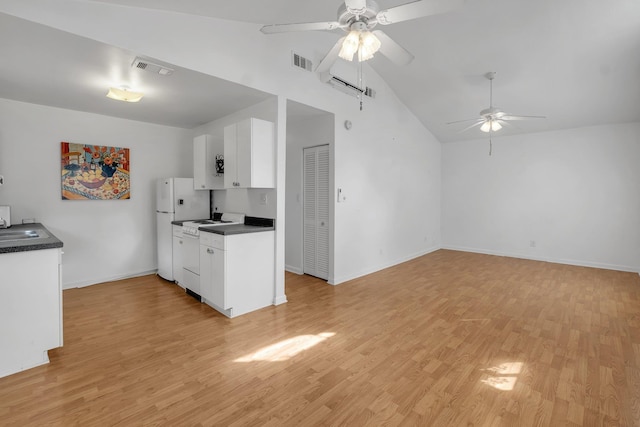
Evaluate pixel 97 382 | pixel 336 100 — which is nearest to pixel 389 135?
pixel 336 100

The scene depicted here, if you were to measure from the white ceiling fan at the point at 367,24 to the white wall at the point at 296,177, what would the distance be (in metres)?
2.22

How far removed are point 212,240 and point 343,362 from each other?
6.37ft

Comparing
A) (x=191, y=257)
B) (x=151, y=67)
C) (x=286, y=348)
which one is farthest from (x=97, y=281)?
(x=286, y=348)

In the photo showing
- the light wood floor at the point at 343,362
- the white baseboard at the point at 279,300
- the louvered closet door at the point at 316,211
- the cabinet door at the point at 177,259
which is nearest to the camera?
the light wood floor at the point at 343,362

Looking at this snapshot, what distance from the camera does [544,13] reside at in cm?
338

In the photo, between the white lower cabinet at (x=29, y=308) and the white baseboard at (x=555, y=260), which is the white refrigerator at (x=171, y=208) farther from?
the white baseboard at (x=555, y=260)

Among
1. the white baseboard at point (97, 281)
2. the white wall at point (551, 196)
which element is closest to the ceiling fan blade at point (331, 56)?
the white baseboard at point (97, 281)

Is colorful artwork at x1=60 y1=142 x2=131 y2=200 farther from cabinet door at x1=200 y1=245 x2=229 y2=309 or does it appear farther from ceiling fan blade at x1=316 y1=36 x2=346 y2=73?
ceiling fan blade at x1=316 y1=36 x2=346 y2=73

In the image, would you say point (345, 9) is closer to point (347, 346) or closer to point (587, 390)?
point (347, 346)

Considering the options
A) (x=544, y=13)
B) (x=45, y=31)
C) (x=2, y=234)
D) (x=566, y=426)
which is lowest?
(x=566, y=426)

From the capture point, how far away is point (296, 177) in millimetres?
5125

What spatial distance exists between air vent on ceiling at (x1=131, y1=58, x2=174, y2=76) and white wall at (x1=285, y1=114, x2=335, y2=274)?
215 cm

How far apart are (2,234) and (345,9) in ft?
12.7

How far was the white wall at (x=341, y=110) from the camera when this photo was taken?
2.43m
